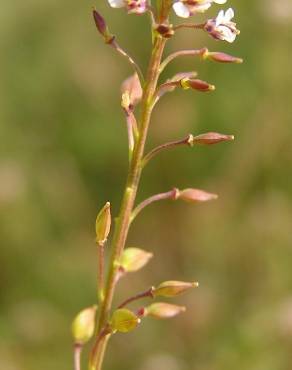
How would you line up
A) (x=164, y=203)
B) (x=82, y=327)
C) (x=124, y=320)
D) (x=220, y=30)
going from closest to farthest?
1. (x=220, y=30)
2. (x=124, y=320)
3. (x=82, y=327)
4. (x=164, y=203)

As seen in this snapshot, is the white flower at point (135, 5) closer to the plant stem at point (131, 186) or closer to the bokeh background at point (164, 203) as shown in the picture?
the plant stem at point (131, 186)

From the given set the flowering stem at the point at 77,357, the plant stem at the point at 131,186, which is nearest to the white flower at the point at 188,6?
the plant stem at the point at 131,186

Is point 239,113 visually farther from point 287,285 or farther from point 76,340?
point 76,340

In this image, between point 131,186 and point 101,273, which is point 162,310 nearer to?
point 101,273

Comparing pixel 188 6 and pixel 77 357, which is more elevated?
pixel 188 6

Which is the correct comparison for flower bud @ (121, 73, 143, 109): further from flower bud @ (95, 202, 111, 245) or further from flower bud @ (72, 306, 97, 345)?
flower bud @ (72, 306, 97, 345)

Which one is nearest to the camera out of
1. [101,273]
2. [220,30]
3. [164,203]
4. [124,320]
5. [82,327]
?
[220,30]

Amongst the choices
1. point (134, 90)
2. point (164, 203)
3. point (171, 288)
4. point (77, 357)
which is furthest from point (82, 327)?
point (164, 203)
